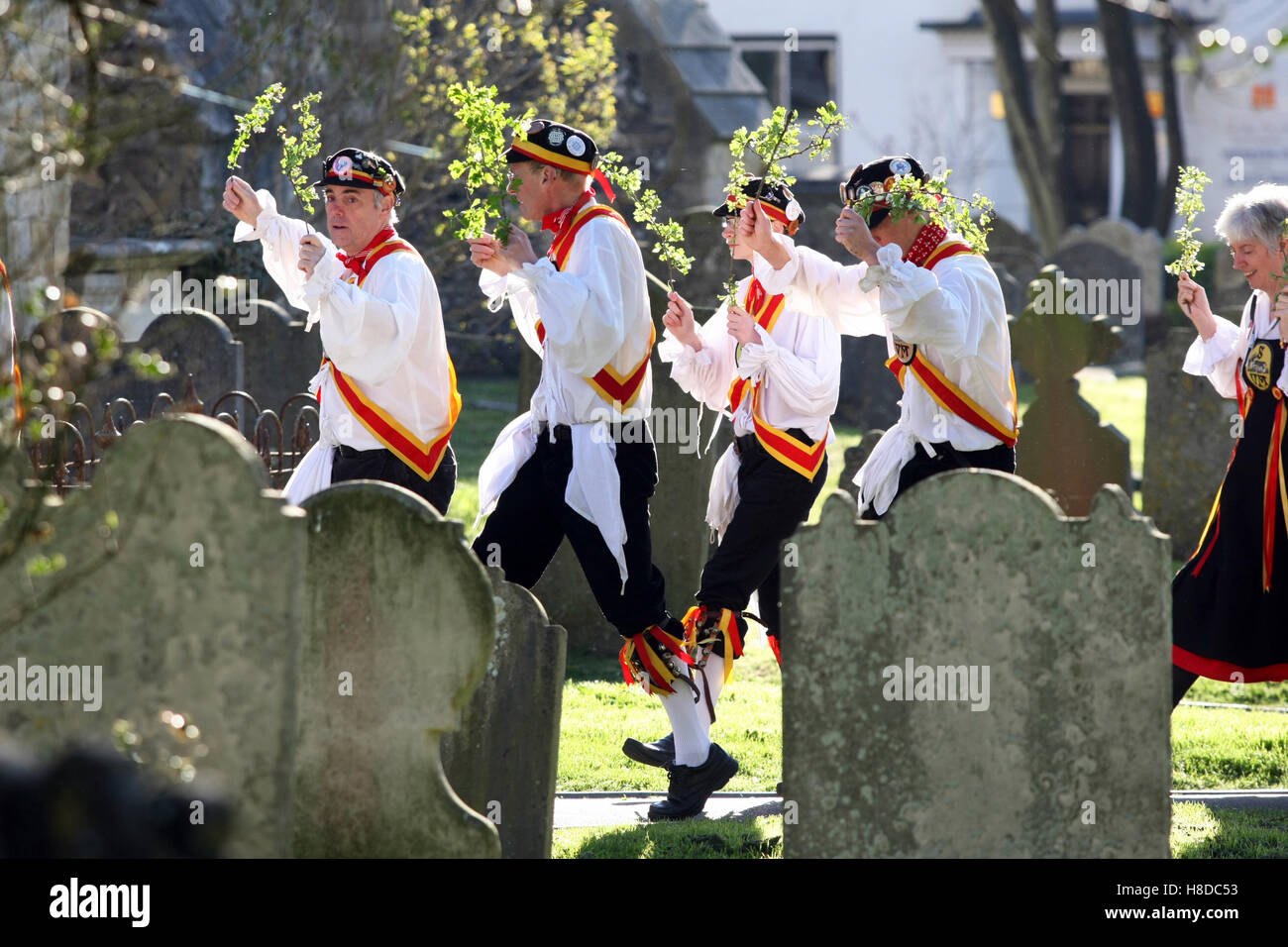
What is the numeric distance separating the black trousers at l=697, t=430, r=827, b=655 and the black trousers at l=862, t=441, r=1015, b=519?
1.40 feet

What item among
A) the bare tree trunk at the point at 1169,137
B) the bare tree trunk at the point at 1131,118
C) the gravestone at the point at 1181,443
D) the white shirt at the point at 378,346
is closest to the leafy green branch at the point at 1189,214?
the white shirt at the point at 378,346

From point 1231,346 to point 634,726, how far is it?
2606 millimetres

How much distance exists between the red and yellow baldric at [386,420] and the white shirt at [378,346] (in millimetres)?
15

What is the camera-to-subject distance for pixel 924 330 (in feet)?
16.3

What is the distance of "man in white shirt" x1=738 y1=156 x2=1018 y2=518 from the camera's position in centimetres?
500

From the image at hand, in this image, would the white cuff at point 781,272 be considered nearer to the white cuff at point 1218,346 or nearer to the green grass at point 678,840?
the white cuff at point 1218,346

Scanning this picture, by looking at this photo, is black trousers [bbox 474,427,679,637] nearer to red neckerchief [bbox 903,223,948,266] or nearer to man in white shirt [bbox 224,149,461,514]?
man in white shirt [bbox 224,149,461,514]

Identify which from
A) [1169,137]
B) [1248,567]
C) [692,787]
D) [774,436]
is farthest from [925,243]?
[1169,137]

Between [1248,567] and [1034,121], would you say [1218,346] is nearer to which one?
[1248,567]

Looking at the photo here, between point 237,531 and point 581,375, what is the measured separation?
1.93 meters

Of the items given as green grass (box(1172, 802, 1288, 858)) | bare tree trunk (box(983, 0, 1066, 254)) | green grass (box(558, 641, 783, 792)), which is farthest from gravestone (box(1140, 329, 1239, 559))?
bare tree trunk (box(983, 0, 1066, 254))

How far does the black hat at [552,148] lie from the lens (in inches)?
214

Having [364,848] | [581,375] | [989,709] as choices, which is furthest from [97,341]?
[581,375]
